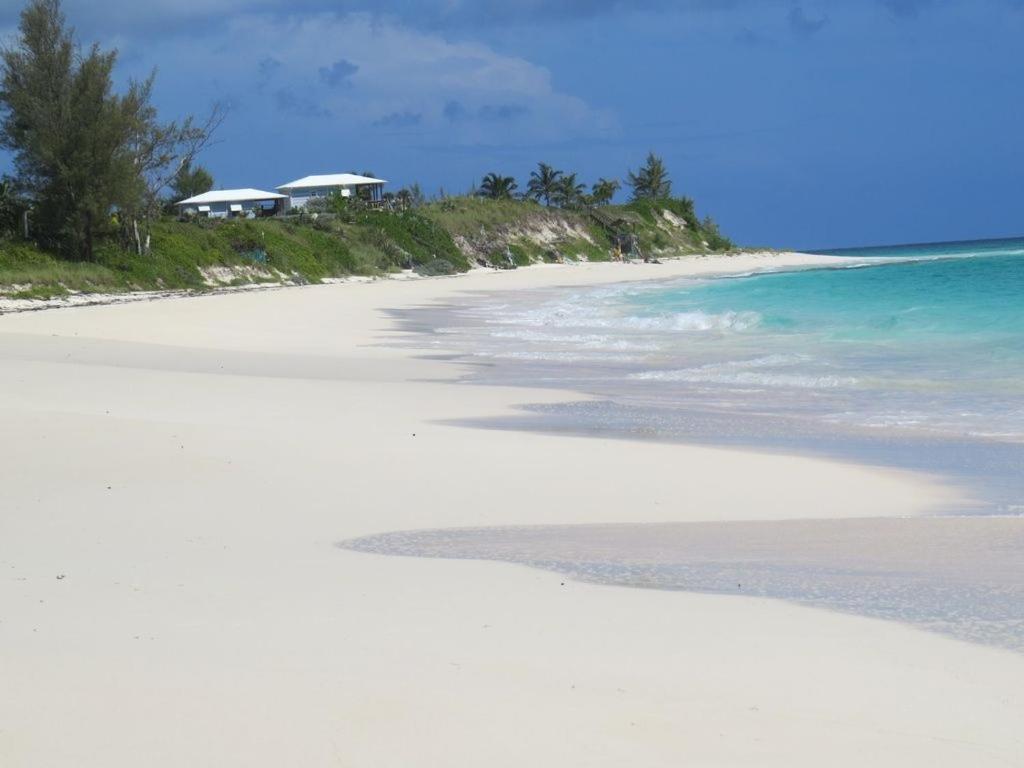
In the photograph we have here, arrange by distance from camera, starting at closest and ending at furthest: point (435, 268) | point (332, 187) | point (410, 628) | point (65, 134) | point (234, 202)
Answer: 1. point (410, 628)
2. point (65, 134)
3. point (435, 268)
4. point (234, 202)
5. point (332, 187)

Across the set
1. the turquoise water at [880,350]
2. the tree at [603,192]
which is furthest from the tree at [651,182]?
the turquoise water at [880,350]

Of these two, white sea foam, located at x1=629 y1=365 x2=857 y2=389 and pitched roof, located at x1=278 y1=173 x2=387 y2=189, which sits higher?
pitched roof, located at x1=278 y1=173 x2=387 y2=189

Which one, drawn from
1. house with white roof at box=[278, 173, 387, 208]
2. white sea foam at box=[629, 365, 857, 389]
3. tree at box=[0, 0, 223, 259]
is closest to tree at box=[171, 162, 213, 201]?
house with white roof at box=[278, 173, 387, 208]

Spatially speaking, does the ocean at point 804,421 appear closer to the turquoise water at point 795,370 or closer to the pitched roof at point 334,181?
the turquoise water at point 795,370

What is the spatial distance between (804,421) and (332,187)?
5921 centimetres

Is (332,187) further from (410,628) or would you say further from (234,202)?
(410,628)

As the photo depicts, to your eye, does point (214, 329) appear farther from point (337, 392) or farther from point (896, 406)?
point (896, 406)

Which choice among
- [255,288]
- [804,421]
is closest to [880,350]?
[804,421]

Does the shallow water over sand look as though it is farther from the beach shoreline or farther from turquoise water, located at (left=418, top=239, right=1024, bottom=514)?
the beach shoreline

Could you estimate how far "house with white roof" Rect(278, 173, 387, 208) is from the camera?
67.3m

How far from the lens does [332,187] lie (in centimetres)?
6781

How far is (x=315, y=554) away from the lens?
5605mm

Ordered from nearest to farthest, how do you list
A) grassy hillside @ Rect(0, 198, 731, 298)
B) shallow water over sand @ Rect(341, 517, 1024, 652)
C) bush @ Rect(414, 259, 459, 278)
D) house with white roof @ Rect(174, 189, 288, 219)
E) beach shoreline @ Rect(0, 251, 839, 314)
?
shallow water over sand @ Rect(341, 517, 1024, 652) < beach shoreline @ Rect(0, 251, 839, 314) < grassy hillside @ Rect(0, 198, 731, 298) < bush @ Rect(414, 259, 459, 278) < house with white roof @ Rect(174, 189, 288, 219)

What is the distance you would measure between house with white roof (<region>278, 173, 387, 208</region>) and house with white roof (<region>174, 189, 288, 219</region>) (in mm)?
3797
